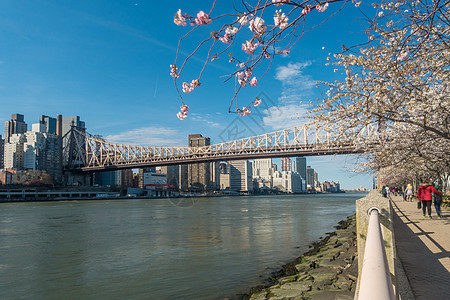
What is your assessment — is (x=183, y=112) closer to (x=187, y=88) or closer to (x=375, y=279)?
(x=187, y=88)

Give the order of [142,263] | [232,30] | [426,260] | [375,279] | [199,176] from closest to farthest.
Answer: [375,279]
[232,30]
[426,260]
[142,263]
[199,176]

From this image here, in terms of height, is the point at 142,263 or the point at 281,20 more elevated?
the point at 281,20

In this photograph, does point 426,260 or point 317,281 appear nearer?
point 426,260

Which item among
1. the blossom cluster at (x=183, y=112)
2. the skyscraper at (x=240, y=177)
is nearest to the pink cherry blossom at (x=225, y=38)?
the blossom cluster at (x=183, y=112)

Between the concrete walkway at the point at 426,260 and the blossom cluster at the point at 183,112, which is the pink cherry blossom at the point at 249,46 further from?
the concrete walkway at the point at 426,260

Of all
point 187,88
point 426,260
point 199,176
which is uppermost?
point 187,88

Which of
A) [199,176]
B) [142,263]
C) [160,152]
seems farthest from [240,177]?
[142,263]

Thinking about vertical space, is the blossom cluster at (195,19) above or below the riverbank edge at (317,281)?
above

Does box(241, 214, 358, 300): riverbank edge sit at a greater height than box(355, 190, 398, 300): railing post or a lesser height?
lesser

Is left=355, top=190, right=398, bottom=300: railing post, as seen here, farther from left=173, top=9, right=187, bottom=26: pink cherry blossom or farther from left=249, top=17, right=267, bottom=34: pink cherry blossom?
left=173, top=9, right=187, bottom=26: pink cherry blossom

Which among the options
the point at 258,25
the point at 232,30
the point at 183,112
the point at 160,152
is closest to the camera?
the point at 258,25

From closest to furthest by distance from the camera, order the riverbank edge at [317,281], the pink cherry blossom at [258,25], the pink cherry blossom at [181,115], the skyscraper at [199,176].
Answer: the pink cherry blossom at [258,25] → the pink cherry blossom at [181,115] → the riverbank edge at [317,281] → the skyscraper at [199,176]

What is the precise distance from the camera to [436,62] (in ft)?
23.9

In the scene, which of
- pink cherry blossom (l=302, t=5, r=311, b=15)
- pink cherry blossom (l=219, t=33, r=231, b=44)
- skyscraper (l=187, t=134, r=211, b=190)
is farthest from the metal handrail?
skyscraper (l=187, t=134, r=211, b=190)
